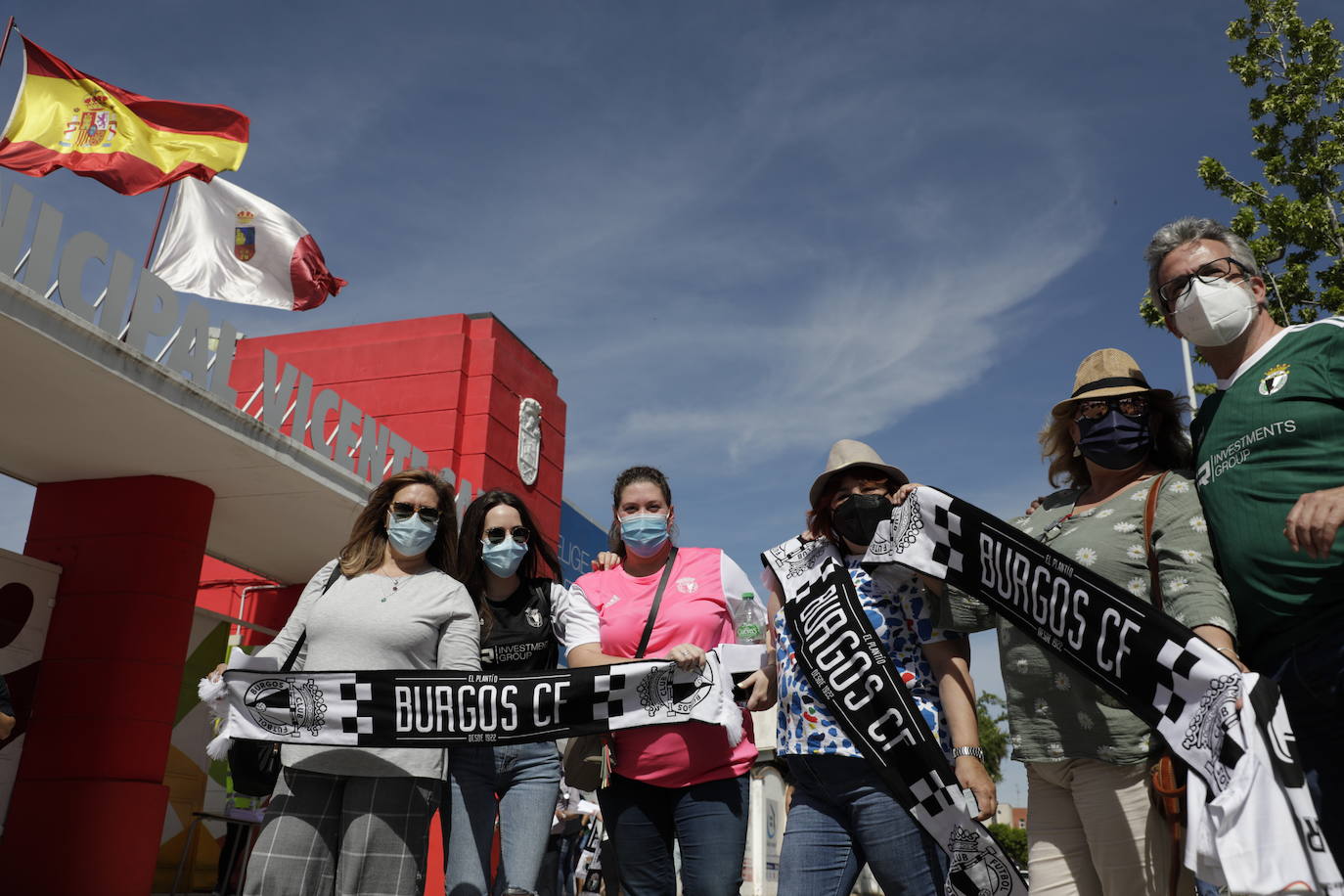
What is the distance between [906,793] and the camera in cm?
302

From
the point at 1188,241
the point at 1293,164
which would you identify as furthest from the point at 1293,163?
the point at 1188,241

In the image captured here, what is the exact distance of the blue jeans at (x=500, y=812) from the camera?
4113 mm

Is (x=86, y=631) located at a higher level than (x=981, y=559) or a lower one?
higher

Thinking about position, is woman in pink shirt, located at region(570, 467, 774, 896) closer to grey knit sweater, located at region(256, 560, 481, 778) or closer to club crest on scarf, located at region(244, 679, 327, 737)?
grey knit sweater, located at region(256, 560, 481, 778)

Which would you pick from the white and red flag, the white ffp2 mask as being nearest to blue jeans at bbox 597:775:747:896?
the white ffp2 mask

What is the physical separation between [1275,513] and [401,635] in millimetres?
2752

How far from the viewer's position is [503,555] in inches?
181

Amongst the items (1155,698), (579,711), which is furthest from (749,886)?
(1155,698)

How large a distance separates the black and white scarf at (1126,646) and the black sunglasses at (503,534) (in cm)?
181

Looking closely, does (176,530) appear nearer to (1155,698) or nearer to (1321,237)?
(1155,698)

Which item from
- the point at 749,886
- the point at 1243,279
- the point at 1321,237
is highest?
the point at 1321,237

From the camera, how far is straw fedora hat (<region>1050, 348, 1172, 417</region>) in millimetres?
3072

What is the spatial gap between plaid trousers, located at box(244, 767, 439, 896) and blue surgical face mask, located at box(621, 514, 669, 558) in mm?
1172

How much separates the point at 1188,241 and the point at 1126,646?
4.27ft
